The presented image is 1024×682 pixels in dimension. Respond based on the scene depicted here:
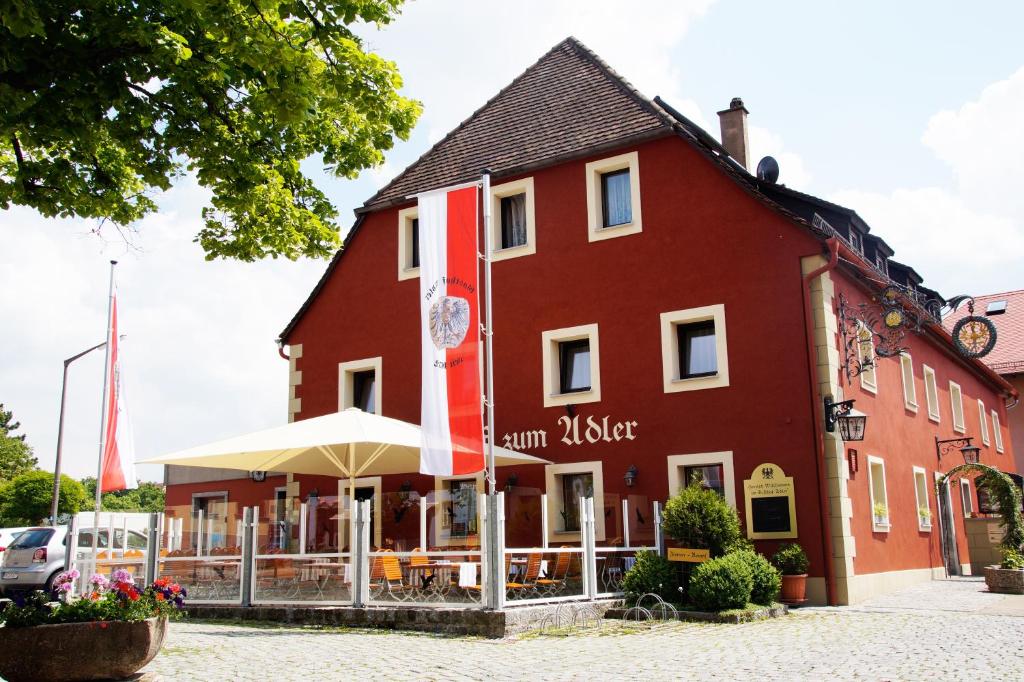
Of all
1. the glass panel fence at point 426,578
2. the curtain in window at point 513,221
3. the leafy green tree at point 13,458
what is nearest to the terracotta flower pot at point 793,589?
the glass panel fence at point 426,578

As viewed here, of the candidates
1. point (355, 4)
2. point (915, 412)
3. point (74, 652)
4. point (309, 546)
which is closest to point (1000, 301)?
point (915, 412)

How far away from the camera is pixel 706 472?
635 inches

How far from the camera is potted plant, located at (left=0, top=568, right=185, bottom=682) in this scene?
7008 mm

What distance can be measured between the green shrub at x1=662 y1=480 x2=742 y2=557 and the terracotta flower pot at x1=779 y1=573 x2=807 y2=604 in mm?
1242

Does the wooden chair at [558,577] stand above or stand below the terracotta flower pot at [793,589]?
above

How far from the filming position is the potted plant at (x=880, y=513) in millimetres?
16734

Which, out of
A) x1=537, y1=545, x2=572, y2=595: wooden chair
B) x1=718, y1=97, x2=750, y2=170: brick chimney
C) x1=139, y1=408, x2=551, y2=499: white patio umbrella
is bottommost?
x1=537, y1=545, x2=572, y2=595: wooden chair

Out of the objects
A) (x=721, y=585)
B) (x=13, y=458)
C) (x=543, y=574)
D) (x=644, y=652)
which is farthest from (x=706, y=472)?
(x=13, y=458)

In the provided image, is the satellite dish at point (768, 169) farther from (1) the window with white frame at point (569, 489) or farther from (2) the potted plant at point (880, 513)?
(1) the window with white frame at point (569, 489)

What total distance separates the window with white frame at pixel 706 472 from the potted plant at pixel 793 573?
1.29 meters

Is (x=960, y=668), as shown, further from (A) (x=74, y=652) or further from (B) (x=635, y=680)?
(A) (x=74, y=652)

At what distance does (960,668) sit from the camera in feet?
26.6

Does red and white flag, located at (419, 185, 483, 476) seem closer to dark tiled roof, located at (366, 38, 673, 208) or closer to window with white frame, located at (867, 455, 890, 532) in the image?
dark tiled roof, located at (366, 38, 673, 208)

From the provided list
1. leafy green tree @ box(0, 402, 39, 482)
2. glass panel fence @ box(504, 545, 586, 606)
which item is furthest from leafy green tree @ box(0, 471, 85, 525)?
glass panel fence @ box(504, 545, 586, 606)
